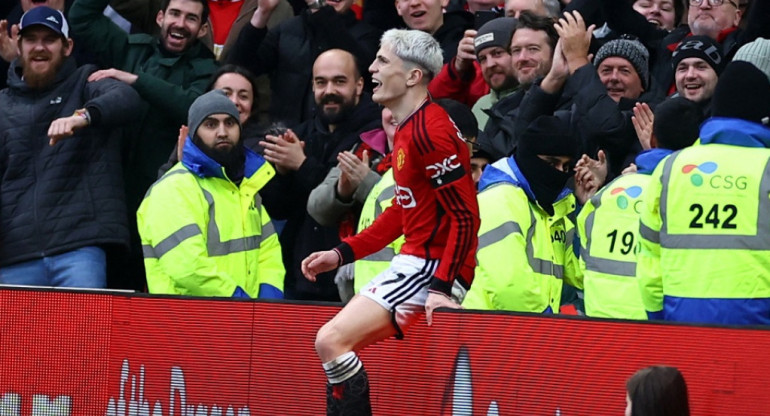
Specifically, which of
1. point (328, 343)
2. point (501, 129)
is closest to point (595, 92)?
point (501, 129)

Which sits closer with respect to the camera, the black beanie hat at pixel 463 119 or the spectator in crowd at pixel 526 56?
the black beanie hat at pixel 463 119

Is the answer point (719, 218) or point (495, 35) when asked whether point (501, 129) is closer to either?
point (495, 35)

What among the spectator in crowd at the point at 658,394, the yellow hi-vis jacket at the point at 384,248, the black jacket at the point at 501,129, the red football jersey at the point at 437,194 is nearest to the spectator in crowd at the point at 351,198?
the yellow hi-vis jacket at the point at 384,248

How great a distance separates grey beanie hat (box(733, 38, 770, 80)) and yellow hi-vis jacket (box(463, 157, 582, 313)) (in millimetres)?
1512

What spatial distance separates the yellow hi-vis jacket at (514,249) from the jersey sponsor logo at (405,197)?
112 centimetres

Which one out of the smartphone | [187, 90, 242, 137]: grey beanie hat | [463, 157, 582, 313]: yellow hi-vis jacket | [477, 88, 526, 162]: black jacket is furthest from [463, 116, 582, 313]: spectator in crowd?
the smartphone

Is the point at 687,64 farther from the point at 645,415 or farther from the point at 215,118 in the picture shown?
the point at 645,415

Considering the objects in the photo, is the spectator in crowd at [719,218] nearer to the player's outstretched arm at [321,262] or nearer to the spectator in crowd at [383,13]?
the player's outstretched arm at [321,262]

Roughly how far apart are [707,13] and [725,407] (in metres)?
5.10

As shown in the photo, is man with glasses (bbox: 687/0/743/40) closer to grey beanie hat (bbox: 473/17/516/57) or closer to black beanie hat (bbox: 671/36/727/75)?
black beanie hat (bbox: 671/36/727/75)

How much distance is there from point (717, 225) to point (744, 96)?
764 mm

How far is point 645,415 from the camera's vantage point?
19.2 feet

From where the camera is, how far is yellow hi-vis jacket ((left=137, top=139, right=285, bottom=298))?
31.7 ft

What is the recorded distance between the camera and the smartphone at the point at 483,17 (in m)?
12.4
